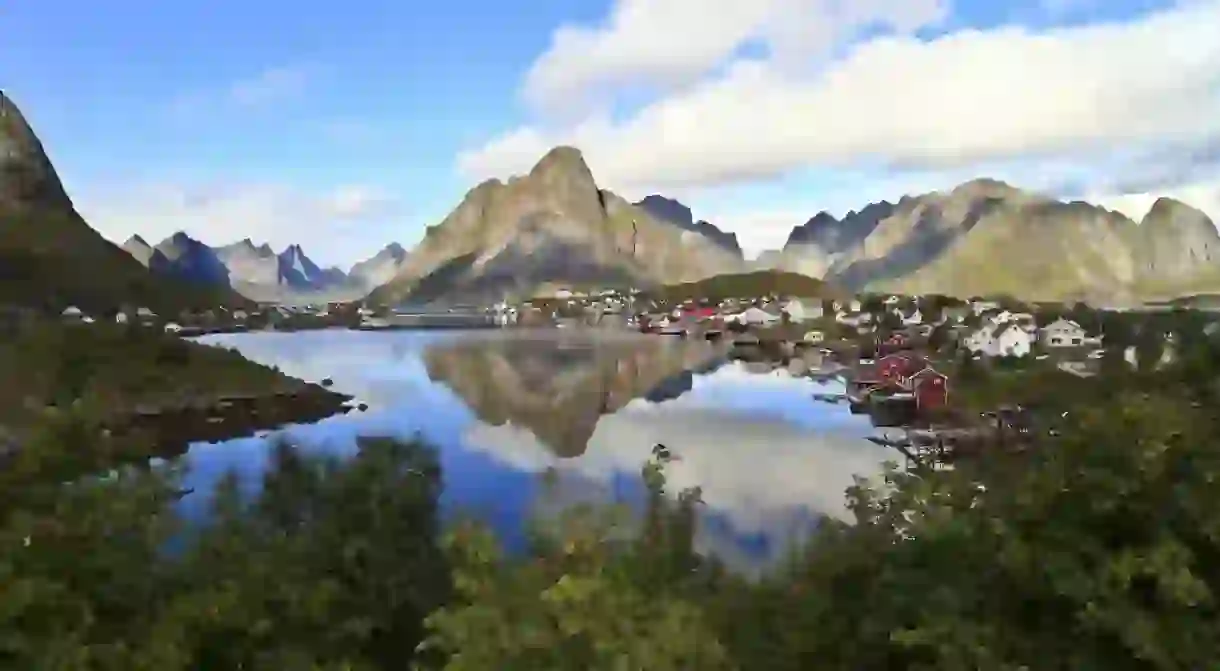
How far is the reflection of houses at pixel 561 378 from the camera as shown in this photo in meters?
50.9

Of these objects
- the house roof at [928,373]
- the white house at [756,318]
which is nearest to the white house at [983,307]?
the white house at [756,318]

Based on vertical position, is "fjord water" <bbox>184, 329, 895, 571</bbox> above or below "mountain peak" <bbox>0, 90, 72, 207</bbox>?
Result: below

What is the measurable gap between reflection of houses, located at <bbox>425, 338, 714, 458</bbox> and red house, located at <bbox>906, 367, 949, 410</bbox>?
15051 millimetres

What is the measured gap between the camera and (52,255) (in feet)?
411

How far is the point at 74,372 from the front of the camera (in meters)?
50.2

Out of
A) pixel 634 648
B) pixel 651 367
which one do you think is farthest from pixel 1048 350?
pixel 634 648

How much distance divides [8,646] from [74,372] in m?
49.4

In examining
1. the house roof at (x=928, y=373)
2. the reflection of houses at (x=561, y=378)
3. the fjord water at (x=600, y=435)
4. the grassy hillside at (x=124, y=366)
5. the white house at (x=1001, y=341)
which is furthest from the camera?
the white house at (x=1001, y=341)

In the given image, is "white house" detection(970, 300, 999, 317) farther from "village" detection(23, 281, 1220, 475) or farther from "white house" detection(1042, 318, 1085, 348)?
"white house" detection(1042, 318, 1085, 348)

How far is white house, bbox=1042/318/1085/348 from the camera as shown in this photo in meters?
72.2

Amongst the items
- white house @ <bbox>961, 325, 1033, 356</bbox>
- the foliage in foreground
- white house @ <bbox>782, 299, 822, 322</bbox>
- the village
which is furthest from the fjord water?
white house @ <bbox>782, 299, 822, 322</bbox>

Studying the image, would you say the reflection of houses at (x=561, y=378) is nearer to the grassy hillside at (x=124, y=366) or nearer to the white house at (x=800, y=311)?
the grassy hillside at (x=124, y=366)

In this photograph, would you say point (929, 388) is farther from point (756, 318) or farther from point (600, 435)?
point (756, 318)

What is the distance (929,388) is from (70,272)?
112072mm
